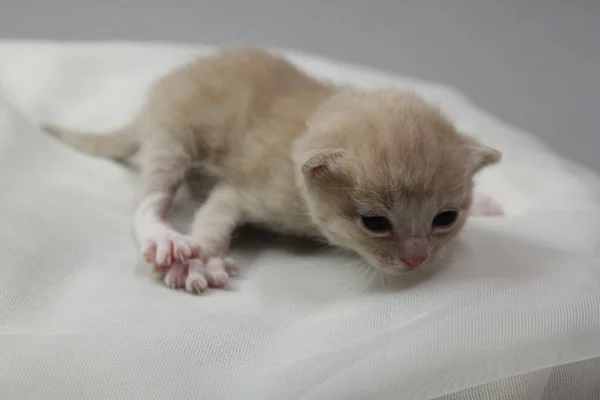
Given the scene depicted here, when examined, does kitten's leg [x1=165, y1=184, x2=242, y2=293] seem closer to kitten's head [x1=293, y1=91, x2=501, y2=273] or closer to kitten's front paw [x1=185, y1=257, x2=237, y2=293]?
kitten's front paw [x1=185, y1=257, x2=237, y2=293]

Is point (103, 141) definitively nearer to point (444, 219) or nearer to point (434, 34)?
point (444, 219)

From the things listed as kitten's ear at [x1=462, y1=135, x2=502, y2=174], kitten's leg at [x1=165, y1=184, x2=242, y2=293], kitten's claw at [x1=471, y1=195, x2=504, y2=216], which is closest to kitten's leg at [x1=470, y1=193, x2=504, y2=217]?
kitten's claw at [x1=471, y1=195, x2=504, y2=216]

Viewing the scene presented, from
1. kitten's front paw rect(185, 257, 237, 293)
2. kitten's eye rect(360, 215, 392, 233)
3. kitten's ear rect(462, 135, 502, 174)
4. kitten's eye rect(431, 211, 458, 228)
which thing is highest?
kitten's ear rect(462, 135, 502, 174)

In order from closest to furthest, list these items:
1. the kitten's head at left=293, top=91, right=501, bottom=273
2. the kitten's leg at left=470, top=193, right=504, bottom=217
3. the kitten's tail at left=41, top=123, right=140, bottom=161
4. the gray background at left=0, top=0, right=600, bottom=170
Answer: the kitten's head at left=293, top=91, right=501, bottom=273 < the kitten's leg at left=470, top=193, right=504, bottom=217 < the kitten's tail at left=41, top=123, right=140, bottom=161 < the gray background at left=0, top=0, right=600, bottom=170

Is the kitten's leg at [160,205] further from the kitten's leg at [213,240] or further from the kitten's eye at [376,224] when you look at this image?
the kitten's eye at [376,224]

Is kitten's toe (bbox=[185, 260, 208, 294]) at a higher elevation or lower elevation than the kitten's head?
lower

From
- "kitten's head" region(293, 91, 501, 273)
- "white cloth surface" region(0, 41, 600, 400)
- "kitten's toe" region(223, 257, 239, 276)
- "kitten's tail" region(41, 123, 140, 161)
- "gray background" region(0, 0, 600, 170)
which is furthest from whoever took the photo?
"gray background" region(0, 0, 600, 170)

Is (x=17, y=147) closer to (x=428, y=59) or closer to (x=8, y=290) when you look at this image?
(x=8, y=290)
